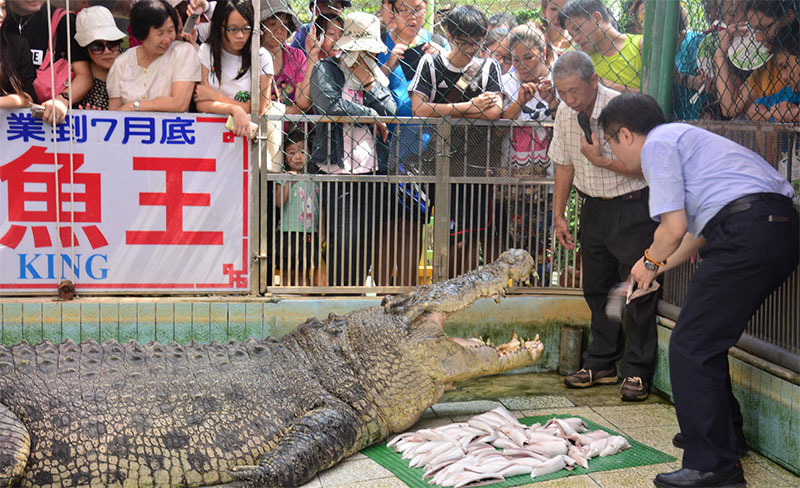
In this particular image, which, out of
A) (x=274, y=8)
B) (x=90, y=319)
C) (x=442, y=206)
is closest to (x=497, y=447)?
(x=442, y=206)

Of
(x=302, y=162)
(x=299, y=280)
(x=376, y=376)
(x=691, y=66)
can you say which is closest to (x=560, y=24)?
(x=691, y=66)

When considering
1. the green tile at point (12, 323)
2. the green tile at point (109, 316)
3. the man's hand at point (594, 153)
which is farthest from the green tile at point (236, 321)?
the man's hand at point (594, 153)

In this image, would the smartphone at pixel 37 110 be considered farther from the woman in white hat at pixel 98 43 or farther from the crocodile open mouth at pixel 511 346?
the crocodile open mouth at pixel 511 346

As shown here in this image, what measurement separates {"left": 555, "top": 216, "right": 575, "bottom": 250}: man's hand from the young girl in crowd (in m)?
2.27

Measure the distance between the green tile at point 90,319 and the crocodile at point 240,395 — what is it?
1224 mm

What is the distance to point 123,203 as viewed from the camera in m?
5.29

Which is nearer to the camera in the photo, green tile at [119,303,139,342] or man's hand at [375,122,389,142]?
green tile at [119,303,139,342]

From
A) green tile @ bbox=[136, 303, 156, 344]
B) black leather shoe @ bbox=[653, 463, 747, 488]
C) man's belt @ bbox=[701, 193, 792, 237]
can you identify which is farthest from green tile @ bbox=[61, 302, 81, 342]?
man's belt @ bbox=[701, 193, 792, 237]

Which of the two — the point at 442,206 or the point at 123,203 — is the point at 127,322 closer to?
the point at 123,203

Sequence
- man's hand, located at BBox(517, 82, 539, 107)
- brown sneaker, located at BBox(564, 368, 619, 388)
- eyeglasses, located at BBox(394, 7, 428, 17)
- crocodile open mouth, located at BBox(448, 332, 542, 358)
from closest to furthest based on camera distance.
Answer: crocodile open mouth, located at BBox(448, 332, 542, 358) < brown sneaker, located at BBox(564, 368, 619, 388) < man's hand, located at BBox(517, 82, 539, 107) < eyeglasses, located at BBox(394, 7, 428, 17)

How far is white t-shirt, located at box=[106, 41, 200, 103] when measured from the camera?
526 centimetres

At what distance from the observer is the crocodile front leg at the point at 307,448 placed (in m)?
3.62

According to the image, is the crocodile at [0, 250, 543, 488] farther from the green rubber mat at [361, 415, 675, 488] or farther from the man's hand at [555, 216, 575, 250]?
the man's hand at [555, 216, 575, 250]

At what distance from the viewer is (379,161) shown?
564 cm
